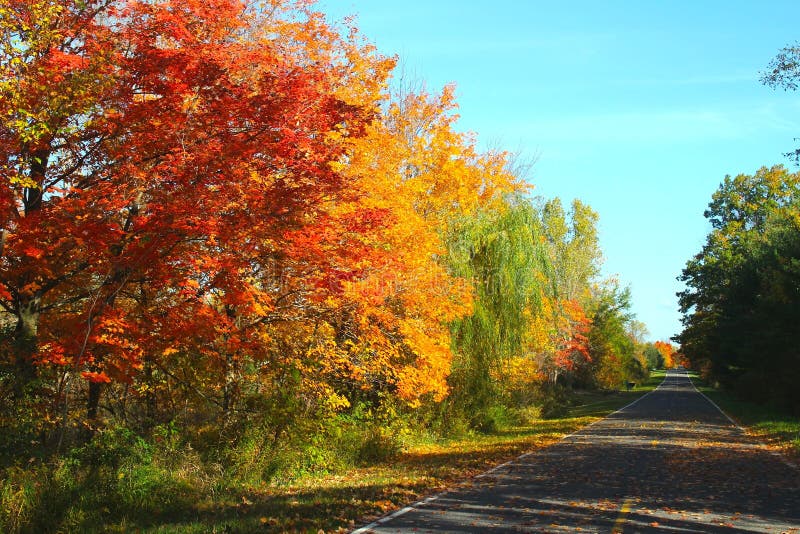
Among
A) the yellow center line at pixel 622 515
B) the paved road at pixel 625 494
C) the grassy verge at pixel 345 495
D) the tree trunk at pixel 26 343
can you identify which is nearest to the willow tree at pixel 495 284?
the grassy verge at pixel 345 495

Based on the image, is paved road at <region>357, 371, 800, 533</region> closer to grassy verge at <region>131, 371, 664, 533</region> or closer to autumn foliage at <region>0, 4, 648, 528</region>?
grassy verge at <region>131, 371, 664, 533</region>

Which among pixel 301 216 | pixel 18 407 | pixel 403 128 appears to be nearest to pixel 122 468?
pixel 18 407

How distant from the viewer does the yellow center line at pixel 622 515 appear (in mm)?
8742

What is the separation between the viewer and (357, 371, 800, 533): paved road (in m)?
9.07

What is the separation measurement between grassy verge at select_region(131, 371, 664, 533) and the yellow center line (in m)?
3.27

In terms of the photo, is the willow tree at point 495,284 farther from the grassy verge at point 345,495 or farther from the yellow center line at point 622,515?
the yellow center line at point 622,515

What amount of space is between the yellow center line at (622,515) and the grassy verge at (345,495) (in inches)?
129

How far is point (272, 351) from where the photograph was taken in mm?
15711

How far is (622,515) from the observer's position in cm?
971

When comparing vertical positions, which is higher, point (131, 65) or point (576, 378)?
point (131, 65)

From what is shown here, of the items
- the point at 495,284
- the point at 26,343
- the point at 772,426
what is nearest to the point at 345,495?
the point at 26,343

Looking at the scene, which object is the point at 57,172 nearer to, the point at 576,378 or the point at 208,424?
the point at 208,424

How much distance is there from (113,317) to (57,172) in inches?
120

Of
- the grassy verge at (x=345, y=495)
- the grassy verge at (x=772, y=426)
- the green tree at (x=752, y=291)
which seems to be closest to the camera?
the grassy verge at (x=345, y=495)
